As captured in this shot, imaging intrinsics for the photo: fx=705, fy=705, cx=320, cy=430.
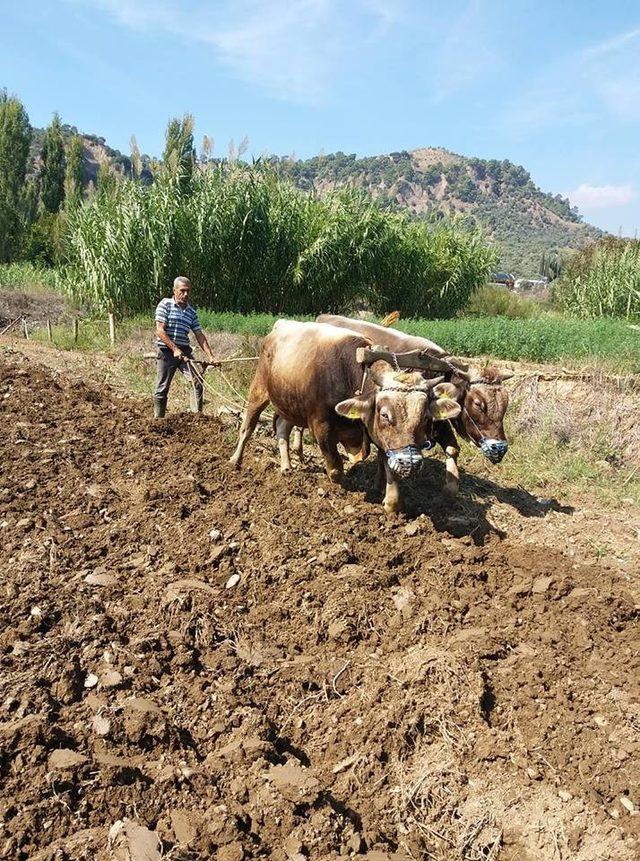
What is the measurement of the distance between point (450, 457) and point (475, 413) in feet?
1.68

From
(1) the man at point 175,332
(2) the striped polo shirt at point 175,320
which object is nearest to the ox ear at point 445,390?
(1) the man at point 175,332

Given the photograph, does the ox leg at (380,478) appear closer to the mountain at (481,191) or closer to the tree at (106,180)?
the tree at (106,180)

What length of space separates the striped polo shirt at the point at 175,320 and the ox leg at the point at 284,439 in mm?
1691

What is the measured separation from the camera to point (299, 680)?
404 centimetres

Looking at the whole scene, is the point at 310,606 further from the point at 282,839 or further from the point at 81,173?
the point at 81,173

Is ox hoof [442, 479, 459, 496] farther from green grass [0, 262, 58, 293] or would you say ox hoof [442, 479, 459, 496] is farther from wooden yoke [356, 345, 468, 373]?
green grass [0, 262, 58, 293]

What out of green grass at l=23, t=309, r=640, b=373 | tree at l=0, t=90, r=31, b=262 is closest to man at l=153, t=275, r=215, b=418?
green grass at l=23, t=309, r=640, b=373

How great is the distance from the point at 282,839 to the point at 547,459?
21.9 ft

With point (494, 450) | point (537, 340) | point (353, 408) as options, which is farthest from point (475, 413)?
point (537, 340)

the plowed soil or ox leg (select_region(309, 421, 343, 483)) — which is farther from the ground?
ox leg (select_region(309, 421, 343, 483))

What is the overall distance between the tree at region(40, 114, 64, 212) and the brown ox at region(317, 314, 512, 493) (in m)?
49.5

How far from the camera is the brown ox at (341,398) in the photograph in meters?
5.66

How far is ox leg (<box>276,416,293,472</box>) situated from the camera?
7.65m

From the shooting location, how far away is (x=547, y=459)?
28.5ft
